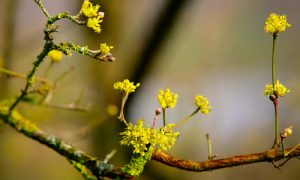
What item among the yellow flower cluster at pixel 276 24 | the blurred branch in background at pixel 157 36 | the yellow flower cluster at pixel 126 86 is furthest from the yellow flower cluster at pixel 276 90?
the blurred branch in background at pixel 157 36

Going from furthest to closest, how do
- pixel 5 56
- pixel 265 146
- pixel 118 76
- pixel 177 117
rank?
pixel 265 146 < pixel 177 117 < pixel 118 76 < pixel 5 56

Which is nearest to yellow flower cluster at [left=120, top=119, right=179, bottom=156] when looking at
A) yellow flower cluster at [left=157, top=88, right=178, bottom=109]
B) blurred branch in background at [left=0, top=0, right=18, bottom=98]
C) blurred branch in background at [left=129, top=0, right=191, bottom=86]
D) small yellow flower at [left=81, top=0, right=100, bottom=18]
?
yellow flower cluster at [left=157, top=88, right=178, bottom=109]

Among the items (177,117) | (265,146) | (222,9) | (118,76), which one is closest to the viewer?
(118,76)

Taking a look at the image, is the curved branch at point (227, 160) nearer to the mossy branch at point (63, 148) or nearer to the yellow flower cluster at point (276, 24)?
the mossy branch at point (63, 148)

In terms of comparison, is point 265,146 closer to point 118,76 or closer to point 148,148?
point 118,76

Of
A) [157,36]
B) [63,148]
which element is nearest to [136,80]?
[157,36]

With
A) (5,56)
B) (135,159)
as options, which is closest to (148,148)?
(135,159)

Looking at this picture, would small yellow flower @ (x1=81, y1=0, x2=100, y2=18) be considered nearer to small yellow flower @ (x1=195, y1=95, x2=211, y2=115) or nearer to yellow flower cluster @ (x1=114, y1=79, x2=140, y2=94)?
yellow flower cluster @ (x1=114, y1=79, x2=140, y2=94)
